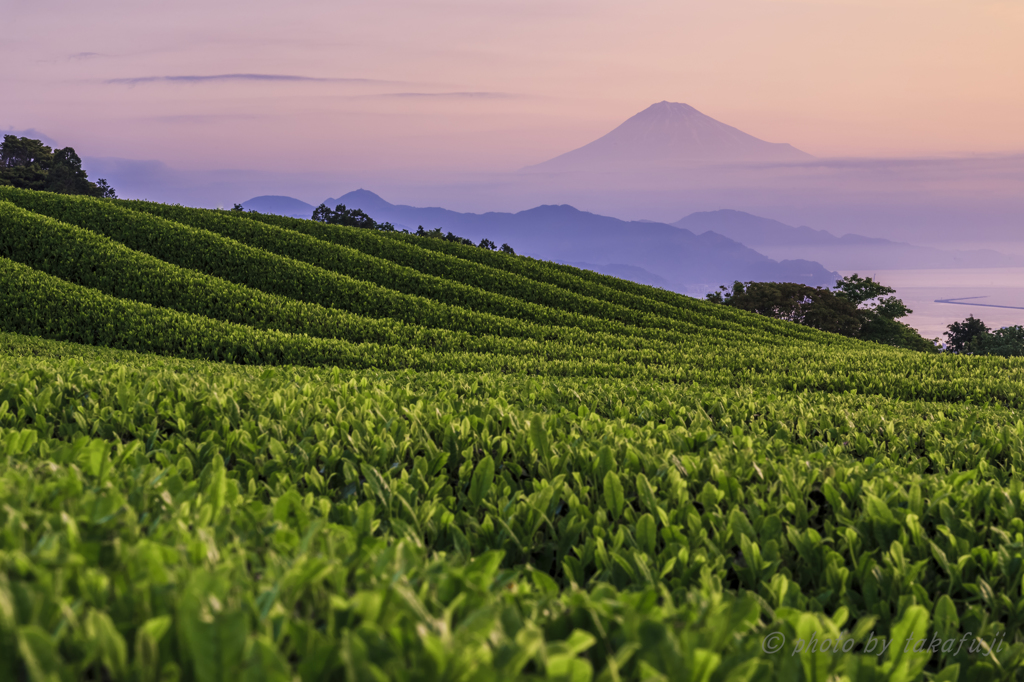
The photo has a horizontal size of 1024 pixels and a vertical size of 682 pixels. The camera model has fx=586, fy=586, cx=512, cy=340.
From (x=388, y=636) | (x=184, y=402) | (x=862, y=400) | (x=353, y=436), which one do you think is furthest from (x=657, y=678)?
(x=862, y=400)

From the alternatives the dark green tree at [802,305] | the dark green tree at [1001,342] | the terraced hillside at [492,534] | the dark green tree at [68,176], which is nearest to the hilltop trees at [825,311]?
the dark green tree at [802,305]

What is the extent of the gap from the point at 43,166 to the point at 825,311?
60266mm

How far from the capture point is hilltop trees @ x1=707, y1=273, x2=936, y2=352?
121 ft

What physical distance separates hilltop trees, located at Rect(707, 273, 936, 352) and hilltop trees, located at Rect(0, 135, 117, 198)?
50.0 meters

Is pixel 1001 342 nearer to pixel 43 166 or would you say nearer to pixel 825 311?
pixel 825 311

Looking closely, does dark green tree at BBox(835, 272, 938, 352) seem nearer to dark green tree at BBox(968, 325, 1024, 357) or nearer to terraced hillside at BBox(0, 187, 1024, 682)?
dark green tree at BBox(968, 325, 1024, 357)

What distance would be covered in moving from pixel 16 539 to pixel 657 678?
5.06 ft

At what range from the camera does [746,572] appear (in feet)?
7.48

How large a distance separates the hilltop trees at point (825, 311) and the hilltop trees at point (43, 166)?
50.0 m

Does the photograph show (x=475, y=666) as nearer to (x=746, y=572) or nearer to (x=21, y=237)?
(x=746, y=572)

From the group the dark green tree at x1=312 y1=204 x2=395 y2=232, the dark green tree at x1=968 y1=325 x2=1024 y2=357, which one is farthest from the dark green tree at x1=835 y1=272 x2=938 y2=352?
the dark green tree at x1=312 y1=204 x2=395 y2=232

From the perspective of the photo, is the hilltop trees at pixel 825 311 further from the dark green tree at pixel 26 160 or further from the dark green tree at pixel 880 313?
the dark green tree at pixel 26 160

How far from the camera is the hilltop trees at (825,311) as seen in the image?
3684 cm

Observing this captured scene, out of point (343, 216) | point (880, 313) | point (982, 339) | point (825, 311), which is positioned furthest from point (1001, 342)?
point (343, 216)
